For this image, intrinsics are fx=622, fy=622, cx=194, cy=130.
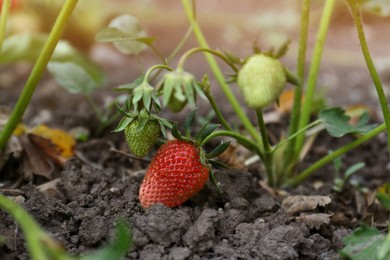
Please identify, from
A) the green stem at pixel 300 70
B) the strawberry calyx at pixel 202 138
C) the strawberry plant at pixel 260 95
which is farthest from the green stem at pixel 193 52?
the green stem at pixel 300 70

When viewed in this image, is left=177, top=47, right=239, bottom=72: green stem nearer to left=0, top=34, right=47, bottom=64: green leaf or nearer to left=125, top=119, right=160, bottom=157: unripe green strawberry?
left=125, top=119, right=160, bottom=157: unripe green strawberry

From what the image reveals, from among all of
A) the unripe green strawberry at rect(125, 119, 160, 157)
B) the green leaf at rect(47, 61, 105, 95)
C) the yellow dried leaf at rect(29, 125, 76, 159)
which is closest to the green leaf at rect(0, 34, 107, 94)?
the green leaf at rect(47, 61, 105, 95)

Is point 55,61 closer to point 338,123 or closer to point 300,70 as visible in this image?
point 300,70

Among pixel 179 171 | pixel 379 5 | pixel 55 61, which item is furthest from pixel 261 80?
pixel 55 61

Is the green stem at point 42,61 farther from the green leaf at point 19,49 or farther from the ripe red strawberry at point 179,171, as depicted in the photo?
the green leaf at point 19,49

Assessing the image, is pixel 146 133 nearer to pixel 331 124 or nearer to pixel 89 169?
pixel 89 169

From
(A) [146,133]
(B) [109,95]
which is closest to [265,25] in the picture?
(B) [109,95]
